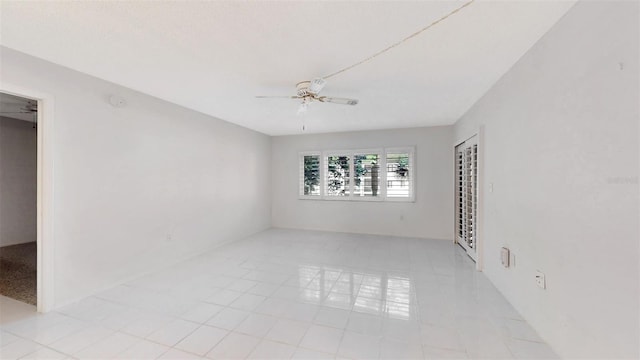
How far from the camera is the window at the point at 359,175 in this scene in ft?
17.7

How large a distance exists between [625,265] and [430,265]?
2506mm

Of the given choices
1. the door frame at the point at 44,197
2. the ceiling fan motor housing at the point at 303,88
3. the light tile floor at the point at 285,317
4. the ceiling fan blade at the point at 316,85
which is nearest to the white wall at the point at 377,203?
the light tile floor at the point at 285,317

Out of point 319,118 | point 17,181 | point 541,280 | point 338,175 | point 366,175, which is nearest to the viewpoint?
point 541,280

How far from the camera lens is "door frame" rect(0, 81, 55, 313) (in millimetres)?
2311

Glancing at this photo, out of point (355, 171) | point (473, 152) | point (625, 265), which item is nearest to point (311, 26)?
point (625, 265)

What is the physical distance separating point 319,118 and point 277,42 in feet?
8.33

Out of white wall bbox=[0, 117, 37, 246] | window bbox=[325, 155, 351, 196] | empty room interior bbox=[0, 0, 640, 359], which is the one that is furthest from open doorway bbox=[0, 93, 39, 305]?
window bbox=[325, 155, 351, 196]

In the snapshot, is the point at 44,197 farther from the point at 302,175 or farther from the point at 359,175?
the point at 359,175

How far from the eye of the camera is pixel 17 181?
15.9 ft

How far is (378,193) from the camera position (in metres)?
5.58

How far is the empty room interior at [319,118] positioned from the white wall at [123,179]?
2cm

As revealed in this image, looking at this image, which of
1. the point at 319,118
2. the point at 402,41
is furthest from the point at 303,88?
the point at 319,118

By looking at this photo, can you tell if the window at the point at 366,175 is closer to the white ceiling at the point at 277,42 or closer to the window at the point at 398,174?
the window at the point at 398,174

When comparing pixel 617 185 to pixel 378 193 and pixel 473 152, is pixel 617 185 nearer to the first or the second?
pixel 473 152
